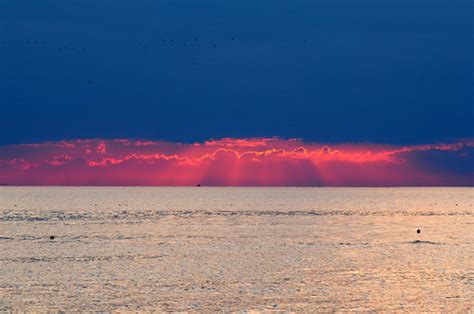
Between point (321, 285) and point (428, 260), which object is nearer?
point (321, 285)

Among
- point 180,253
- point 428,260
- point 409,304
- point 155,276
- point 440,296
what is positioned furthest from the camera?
point 180,253

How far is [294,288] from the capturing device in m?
62.5

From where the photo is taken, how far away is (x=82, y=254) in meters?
88.9

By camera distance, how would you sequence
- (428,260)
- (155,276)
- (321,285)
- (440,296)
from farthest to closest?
(428,260), (155,276), (321,285), (440,296)

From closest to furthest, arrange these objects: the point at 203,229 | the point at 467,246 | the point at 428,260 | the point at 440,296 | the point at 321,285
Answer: the point at 440,296
the point at 321,285
the point at 428,260
the point at 467,246
the point at 203,229

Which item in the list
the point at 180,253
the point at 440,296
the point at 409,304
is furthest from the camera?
the point at 180,253

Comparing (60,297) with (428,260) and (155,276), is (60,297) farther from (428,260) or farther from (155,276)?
(428,260)

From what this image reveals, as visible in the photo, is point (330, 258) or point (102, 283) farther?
point (330, 258)

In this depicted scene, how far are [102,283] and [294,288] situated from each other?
17.1m

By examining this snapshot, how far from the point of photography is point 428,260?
84.1 metres

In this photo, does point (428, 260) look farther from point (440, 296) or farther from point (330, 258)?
point (440, 296)

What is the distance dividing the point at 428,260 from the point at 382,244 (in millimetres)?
20545

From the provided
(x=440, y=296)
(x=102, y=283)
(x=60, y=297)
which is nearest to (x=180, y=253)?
(x=102, y=283)

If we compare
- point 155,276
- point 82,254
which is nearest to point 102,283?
point 155,276
